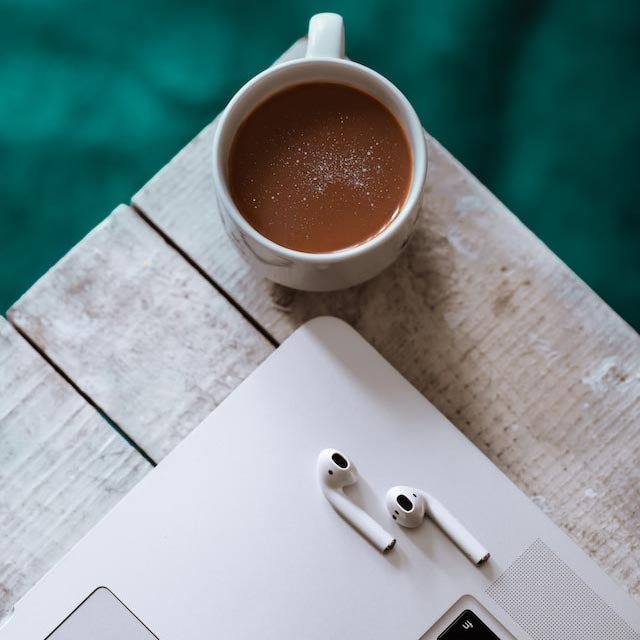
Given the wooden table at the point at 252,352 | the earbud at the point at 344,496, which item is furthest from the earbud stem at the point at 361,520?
the wooden table at the point at 252,352

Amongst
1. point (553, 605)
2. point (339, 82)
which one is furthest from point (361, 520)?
point (339, 82)

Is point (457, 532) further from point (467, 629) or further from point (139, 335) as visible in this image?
point (139, 335)

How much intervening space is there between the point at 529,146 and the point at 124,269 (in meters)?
0.55

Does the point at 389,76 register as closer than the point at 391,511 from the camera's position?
No

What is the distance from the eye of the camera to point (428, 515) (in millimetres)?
485

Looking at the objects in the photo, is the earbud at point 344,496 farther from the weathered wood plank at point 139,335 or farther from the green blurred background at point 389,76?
the green blurred background at point 389,76

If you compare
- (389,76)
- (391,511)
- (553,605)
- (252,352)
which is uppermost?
(389,76)

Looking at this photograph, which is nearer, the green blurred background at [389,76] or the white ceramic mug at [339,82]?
the white ceramic mug at [339,82]

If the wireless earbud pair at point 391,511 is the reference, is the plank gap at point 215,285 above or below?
above

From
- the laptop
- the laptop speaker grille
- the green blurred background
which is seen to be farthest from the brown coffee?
the green blurred background

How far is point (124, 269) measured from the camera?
1.82 ft

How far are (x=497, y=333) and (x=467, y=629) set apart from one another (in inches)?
7.7

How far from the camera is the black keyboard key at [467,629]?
1.56ft

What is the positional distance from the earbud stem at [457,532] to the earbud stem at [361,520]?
0.10 feet
